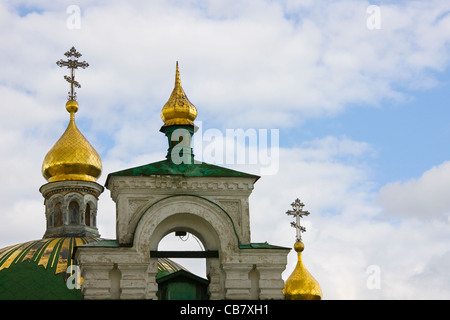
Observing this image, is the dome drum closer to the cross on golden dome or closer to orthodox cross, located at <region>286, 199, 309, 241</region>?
the cross on golden dome

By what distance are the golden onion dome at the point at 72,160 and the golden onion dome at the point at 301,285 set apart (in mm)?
12142

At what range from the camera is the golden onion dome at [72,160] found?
41094mm

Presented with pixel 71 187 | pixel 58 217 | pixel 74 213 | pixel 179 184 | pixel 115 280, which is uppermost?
pixel 71 187

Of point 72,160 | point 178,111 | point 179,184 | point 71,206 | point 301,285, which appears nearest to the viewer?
point 179,184

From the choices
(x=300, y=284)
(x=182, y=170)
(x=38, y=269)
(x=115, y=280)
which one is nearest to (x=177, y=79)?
(x=182, y=170)

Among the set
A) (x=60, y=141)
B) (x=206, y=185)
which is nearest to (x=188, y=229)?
(x=206, y=185)

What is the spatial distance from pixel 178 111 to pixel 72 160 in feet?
53.7

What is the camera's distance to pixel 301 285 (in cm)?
3222

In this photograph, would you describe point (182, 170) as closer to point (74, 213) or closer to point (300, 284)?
point (300, 284)

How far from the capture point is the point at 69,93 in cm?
4306

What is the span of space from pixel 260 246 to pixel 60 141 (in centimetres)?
1940

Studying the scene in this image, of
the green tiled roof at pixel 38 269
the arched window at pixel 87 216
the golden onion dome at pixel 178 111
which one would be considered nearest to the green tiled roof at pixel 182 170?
the golden onion dome at pixel 178 111
